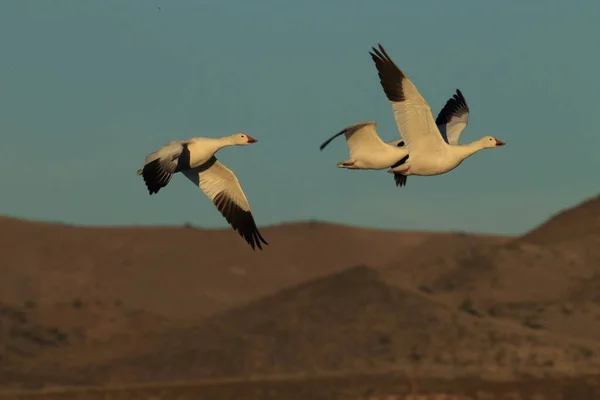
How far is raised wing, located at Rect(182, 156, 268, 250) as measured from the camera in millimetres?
31703

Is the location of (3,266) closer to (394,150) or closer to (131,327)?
(131,327)

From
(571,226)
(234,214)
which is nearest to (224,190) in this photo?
(234,214)

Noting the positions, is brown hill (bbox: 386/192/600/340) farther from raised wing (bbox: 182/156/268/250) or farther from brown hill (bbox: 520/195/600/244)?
raised wing (bbox: 182/156/268/250)

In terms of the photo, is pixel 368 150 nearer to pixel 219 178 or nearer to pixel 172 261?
pixel 219 178

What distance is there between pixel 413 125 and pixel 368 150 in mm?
999

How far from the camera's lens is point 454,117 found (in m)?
36.9

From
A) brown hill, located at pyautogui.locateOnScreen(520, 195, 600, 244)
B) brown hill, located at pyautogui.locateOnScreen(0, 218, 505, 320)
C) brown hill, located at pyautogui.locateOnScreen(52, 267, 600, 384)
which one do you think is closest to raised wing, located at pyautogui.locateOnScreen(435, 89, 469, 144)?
brown hill, located at pyautogui.locateOnScreen(52, 267, 600, 384)

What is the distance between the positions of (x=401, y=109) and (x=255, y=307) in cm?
4077

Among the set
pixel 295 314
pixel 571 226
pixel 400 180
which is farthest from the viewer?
pixel 571 226

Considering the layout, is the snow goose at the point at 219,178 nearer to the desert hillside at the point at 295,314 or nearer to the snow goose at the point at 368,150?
the snow goose at the point at 368,150

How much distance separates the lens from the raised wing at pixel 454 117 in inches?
1423

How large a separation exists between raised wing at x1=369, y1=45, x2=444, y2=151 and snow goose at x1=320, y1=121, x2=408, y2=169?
423 mm

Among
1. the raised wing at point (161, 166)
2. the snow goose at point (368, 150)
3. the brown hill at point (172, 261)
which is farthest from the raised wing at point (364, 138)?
the brown hill at point (172, 261)

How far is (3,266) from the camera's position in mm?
98125
